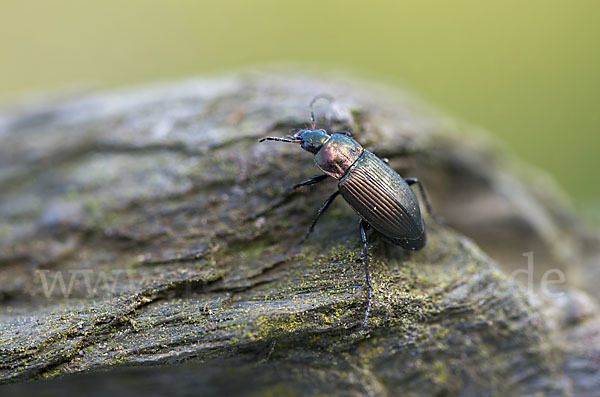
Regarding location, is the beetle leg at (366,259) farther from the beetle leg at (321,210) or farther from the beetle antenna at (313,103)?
the beetle antenna at (313,103)

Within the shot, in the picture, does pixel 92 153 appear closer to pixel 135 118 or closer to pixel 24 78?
pixel 135 118

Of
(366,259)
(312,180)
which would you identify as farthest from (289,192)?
(366,259)

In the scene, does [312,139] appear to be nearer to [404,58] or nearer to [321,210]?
[321,210]

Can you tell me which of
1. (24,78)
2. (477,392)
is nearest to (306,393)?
(477,392)

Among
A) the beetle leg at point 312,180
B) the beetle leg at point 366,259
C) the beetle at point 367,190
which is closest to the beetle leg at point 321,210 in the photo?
the beetle at point 367,190

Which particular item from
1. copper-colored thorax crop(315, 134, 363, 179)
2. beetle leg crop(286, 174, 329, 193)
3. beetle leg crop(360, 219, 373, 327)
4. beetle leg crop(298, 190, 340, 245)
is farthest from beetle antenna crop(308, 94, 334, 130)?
beetle leg crop(360, 219, 373, 327)

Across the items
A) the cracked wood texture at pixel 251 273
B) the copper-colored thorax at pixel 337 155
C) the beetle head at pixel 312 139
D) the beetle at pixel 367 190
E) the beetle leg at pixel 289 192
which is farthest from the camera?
the beetle leg at pixel 289 192

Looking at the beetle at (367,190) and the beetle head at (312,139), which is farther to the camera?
the beetle head at (312,139)
